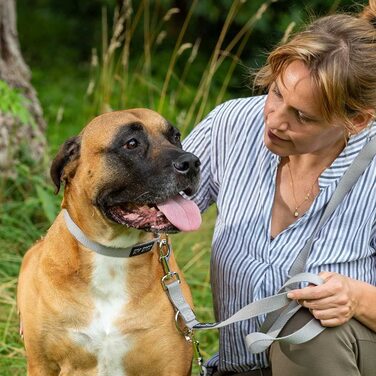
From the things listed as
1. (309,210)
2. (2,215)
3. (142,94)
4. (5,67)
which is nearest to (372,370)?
(309,210)

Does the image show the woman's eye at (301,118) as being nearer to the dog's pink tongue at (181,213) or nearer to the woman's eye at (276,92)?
the woman's eye at (276,92)

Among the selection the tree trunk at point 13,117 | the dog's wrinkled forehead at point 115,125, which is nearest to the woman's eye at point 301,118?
the dog's wrinkled forehead at point 115,125

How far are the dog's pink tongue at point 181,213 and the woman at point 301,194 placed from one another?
0.92 ft

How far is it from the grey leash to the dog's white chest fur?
170 millimetres

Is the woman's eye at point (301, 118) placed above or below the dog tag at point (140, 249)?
above

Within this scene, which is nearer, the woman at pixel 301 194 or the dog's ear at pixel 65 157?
the woman at pixel 301 194

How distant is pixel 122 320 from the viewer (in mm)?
3062

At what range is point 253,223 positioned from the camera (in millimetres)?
3236

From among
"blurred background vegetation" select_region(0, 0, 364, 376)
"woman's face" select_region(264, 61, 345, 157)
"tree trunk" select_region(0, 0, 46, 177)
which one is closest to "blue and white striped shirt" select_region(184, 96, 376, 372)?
"woman's face" select_region(264, 61, 345, 157)

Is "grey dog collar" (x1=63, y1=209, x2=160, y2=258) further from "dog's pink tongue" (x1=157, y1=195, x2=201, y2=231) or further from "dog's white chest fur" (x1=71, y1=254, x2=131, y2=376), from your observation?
"dog's pink tongue" (x1=157, y1=195, x2=201, y2=231)

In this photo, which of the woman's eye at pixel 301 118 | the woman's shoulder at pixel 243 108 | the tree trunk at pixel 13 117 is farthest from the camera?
the tree trunk at pixel 13 117

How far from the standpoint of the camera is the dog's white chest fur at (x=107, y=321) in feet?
9.97

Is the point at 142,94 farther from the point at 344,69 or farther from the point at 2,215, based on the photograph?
the point at 344,69

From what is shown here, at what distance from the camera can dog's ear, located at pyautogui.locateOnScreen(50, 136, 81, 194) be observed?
3137 mm
